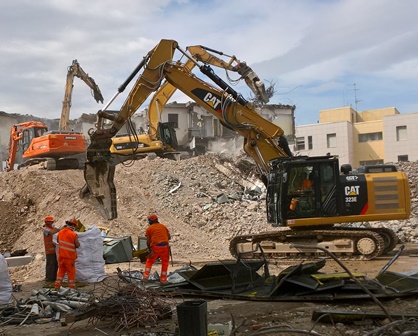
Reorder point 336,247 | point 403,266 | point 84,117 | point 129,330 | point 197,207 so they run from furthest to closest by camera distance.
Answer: point 84,117 < point 197,207 < point 336,247 < point 403,266 < point 129,330

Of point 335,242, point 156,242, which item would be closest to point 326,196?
point 335,242

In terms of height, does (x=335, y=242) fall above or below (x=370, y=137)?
below

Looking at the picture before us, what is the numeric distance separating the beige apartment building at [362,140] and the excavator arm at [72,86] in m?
26.0

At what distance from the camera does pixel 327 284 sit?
8.08 m

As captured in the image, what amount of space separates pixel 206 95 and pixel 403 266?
5.91 m

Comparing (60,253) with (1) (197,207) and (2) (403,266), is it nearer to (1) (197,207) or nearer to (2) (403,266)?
(2) (403,266)

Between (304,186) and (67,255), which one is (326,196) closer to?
(304,186)

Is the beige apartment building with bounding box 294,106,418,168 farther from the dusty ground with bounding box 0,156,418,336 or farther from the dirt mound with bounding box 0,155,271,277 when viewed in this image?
the dirt mound with bounding box 0,155,271,277

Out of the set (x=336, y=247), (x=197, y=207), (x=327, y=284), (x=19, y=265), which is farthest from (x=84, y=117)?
(x=327, y=284)

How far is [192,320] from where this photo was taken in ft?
17.5

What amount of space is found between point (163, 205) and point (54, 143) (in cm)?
595

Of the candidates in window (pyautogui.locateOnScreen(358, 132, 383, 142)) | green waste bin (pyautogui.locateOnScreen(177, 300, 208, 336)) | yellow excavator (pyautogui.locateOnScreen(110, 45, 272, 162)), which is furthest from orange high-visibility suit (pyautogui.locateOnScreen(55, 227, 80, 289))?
window (pyautogui.locateOnScreen(358, 132, 383, 142))

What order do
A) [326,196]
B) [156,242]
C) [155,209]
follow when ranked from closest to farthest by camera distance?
[156,242], [326,196], [155,209]

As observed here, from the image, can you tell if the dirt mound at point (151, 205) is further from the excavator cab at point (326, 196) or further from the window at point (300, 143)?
the window at point (300, 143)
